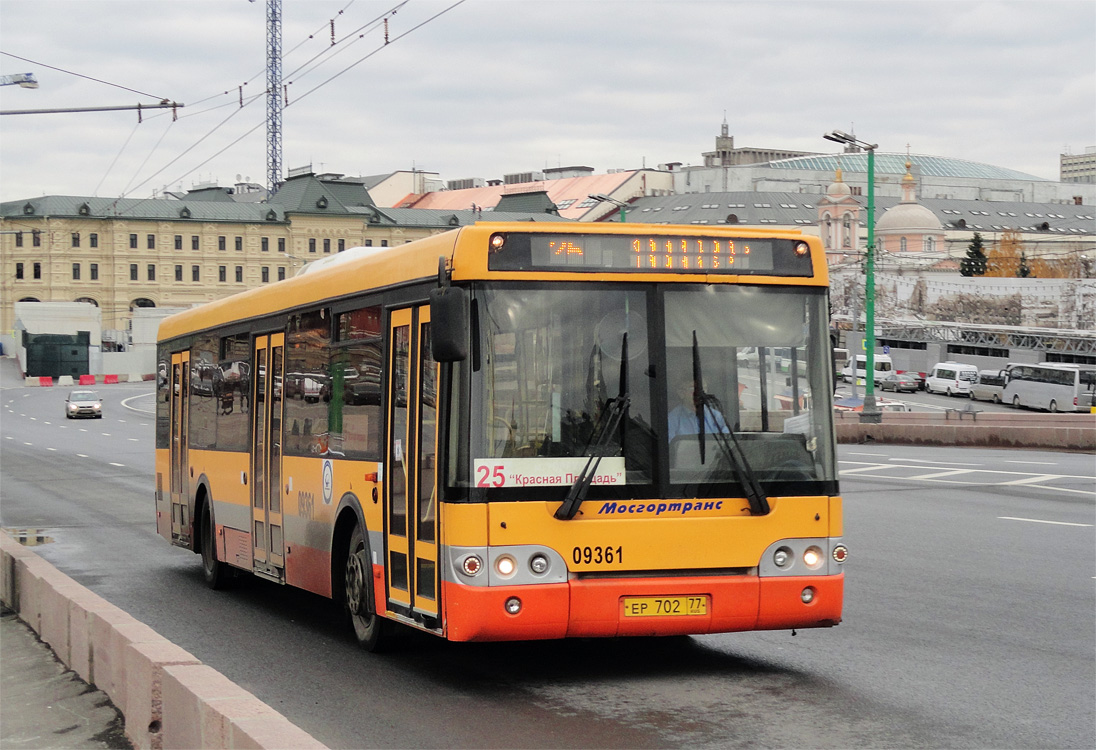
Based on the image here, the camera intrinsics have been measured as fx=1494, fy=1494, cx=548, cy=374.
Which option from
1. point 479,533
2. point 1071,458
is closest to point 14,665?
point 479,533

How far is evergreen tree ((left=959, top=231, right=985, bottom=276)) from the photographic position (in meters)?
128

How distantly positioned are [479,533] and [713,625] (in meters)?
1.39

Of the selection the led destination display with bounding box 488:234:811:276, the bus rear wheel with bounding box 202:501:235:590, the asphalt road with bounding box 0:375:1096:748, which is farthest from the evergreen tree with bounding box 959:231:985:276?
the led destination display with bounding box 488:234:811:276

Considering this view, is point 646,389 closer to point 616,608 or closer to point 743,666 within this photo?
point 616,608

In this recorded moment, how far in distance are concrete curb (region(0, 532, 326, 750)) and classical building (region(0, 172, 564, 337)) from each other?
406 ft

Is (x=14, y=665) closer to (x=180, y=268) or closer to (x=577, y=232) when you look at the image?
(x=577, y=232)

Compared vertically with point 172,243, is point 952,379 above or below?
below

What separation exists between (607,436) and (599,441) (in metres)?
0.05

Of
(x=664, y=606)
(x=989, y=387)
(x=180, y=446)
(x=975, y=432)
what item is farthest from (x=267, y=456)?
(x=989, y=387)

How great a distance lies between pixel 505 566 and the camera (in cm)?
788

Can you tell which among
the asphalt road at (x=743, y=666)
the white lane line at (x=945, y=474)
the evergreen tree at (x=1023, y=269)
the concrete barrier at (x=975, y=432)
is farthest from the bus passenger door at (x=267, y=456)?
the evergreen tree at (x=1023, y=269)

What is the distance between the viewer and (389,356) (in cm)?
908

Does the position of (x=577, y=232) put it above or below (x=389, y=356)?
above

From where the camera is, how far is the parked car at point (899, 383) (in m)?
80.2
